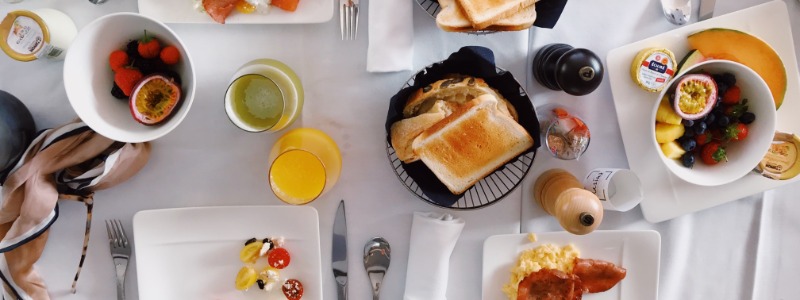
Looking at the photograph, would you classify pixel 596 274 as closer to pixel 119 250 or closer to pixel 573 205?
pixel 573 205

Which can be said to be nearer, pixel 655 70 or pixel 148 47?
pixel 148 47

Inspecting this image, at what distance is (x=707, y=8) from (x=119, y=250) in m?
1.23

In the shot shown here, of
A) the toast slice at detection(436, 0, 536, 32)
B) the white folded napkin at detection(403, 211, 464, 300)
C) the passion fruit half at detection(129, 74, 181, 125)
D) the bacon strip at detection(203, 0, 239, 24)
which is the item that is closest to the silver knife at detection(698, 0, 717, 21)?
the toast slice at detection(436, 0, 536, 32)

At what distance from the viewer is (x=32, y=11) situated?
960 mm

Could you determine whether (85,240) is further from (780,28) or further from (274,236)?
(780,28)

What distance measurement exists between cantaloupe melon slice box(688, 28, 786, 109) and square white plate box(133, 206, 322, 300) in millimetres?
815

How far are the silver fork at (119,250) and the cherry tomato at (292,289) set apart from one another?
0.30m

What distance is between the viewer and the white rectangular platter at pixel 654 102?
3.59ft

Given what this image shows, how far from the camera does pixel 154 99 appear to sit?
942 millimetres

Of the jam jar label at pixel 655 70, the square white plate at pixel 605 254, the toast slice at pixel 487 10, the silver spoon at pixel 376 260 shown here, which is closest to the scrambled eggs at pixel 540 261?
the square white plate at pixel 605 254

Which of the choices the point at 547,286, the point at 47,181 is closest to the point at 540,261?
the point at 547,286

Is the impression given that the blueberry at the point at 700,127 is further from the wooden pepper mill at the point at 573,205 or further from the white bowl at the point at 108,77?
the white bowl at the point at 108,77

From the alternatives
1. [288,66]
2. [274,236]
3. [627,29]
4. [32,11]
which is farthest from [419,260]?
[32,11]

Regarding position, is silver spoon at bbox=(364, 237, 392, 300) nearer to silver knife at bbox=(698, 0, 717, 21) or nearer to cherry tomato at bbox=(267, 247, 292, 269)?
cherry tomato at bbox=(267, 247, 292, 269)
